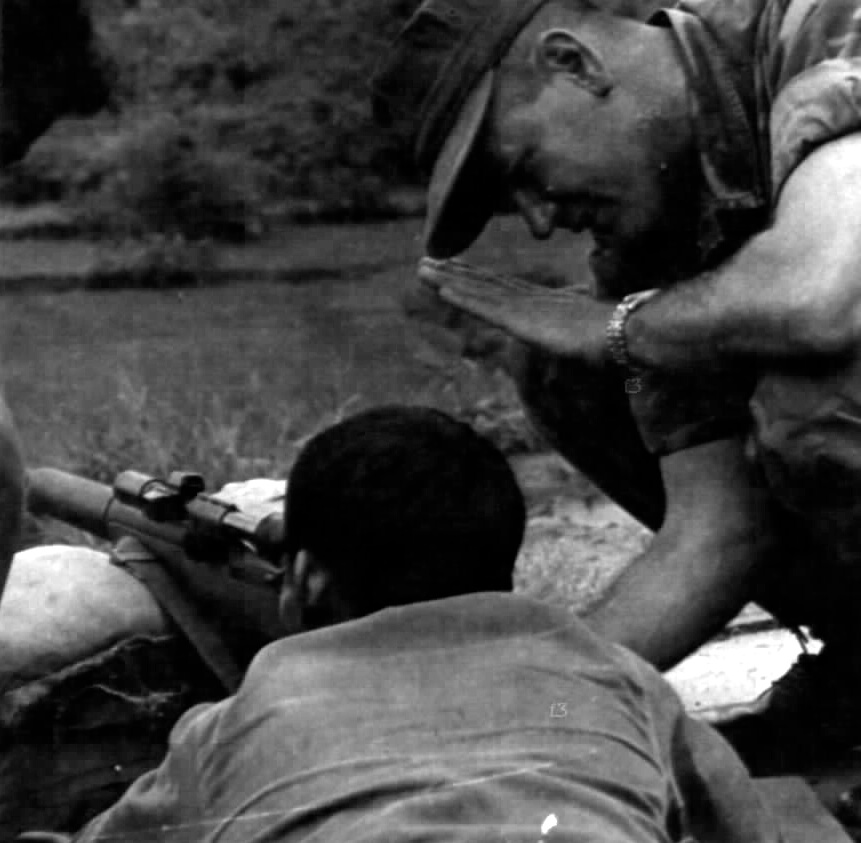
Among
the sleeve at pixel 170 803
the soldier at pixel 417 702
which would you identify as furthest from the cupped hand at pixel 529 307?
the sleeve at pixel 170 803

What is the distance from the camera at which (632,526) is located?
5539mm

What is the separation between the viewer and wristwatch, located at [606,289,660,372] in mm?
3379

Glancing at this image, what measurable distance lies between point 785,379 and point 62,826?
1.23 m

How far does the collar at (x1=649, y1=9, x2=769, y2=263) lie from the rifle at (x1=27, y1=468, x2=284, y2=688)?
78cm

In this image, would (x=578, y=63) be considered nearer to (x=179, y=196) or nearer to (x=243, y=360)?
(x=243, y=360)

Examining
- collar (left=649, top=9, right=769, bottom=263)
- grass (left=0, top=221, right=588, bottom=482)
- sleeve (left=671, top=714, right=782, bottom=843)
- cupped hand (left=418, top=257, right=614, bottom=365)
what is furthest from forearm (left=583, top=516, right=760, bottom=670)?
grass (left=0, top=221, right=588, bottom=482)

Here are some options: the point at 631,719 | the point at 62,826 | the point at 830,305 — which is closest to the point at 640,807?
the point at 631,719

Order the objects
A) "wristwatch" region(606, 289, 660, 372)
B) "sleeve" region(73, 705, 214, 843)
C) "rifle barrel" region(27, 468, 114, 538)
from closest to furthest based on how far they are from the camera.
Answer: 1. "sleeve" region(73, 705, 214, 843)
2. "wristwatch" region(606, 289, 660, 372)
3. "rifle barrel" region(27, 468, 114, 538)

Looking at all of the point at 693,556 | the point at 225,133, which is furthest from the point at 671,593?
the point at 225,133

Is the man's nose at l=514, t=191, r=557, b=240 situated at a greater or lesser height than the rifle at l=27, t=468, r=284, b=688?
greater

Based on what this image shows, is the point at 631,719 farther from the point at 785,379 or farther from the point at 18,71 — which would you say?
the point at 18,71

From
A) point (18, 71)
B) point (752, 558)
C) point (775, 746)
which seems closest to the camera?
point (752, 558)

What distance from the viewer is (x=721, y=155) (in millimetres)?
3461

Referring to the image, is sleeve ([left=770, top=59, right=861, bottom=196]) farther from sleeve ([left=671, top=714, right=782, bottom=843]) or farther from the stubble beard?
sleeve ([left=671, top=714, right=782, bottom=843])
